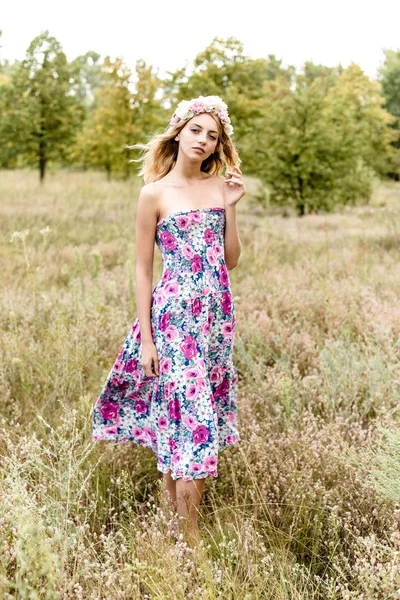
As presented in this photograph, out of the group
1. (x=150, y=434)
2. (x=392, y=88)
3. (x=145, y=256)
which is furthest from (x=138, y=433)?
(x=392, y=88)

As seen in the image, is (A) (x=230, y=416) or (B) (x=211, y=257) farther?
(A) (x=230, y=416)

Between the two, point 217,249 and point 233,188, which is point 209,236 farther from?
point 233,188

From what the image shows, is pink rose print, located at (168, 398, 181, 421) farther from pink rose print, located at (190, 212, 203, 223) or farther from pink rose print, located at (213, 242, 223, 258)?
pink rose print, located at (190, 212, 203, 223)

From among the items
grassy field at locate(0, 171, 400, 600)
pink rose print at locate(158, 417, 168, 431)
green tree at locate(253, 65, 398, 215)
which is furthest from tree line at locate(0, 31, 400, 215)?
pink rose print at locate(158, 417, 168, 431)

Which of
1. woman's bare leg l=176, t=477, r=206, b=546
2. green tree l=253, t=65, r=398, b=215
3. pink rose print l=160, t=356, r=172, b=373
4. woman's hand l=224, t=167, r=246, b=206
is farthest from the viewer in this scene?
green tree l=253, t=65, r=398, b=215

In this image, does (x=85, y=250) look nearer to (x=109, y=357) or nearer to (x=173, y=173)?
(x=109, y=357)

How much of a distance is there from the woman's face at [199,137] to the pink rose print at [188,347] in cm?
86

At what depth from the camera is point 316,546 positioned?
2461 mm

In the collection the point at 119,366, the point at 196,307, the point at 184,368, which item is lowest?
the point at 119,366

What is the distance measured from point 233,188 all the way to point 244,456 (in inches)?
49.4

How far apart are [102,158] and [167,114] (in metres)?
5.93

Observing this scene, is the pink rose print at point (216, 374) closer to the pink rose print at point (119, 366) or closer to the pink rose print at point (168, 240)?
the pink rose print at point (119, 366)

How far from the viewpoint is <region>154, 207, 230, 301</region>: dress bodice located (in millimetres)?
2619

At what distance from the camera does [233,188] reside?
110 inches
